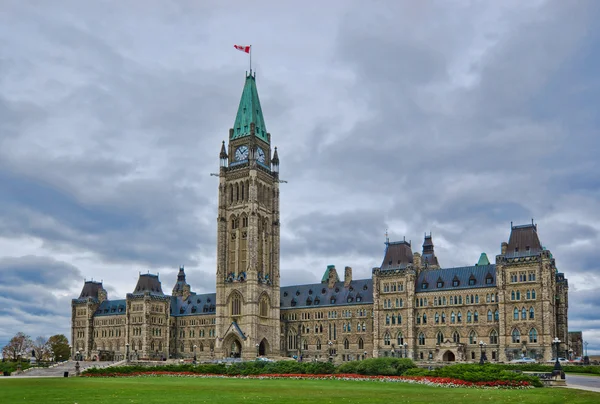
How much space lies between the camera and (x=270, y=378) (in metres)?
66.2

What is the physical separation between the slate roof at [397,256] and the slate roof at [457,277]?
3.69 m

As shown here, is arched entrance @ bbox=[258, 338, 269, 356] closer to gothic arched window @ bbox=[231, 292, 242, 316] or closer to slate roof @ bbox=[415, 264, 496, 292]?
gothic arched window @ bbox=[231, 292, 242, 316]

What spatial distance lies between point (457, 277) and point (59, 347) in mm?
112562

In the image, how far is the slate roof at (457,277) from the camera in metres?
114

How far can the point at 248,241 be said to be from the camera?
140m

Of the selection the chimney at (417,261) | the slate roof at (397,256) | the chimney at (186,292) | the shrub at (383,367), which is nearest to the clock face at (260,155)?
the slate roof at (397,256)

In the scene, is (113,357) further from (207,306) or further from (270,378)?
(270,378)

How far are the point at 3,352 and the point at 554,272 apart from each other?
129m

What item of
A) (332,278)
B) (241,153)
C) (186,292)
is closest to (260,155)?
(241,153)

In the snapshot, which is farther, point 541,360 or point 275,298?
point 275,298

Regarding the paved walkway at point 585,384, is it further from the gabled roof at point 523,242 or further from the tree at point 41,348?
the tree at point 41,348

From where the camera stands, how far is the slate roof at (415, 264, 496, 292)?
113750 mm

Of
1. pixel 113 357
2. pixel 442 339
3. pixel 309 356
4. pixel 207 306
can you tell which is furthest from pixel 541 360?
pixel 113 357

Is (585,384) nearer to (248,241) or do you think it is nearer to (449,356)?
(449,356)
